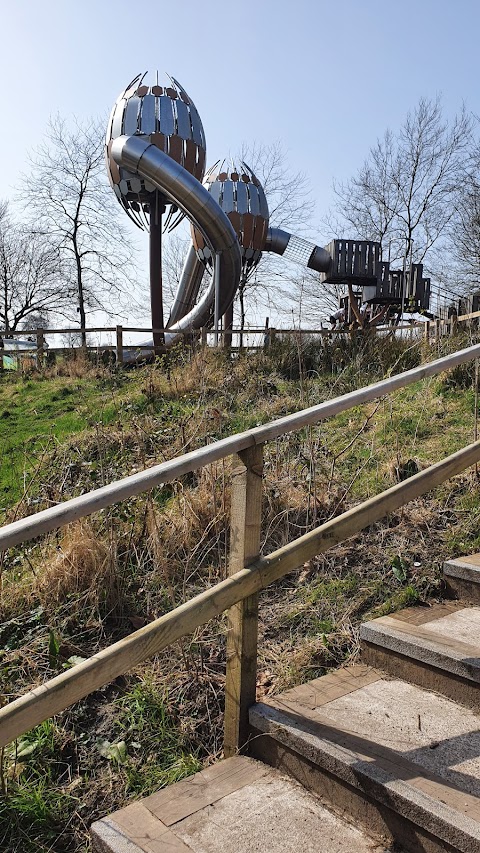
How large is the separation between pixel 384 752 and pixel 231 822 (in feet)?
1.80

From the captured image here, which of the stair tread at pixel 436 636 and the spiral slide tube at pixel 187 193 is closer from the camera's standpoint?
the stair tread at pixel 436 636

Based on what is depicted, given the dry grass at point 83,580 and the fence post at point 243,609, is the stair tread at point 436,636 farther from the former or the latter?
the dry grass at point 83,580

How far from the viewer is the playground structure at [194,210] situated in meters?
15.1

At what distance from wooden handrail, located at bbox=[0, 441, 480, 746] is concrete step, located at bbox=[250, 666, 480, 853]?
51cm

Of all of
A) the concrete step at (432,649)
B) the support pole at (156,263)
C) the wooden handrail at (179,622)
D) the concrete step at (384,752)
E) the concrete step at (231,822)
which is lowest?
the concrete step at (231,822)

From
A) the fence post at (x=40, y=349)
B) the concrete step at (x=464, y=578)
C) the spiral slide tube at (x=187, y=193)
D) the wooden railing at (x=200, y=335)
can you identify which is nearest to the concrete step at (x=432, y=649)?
the concrete step at (x=464, y=578)

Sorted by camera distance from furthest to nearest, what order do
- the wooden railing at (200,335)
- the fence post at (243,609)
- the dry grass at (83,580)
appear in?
the wooden railing at (200,335)
the dry grass at (83,580)
the fence post at (243,609)

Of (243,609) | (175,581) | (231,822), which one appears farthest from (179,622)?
(175,581)

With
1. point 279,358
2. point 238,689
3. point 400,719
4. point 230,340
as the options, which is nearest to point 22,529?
point 238,689

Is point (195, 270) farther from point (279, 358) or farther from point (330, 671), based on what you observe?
point (330, 671)

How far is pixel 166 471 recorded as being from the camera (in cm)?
218

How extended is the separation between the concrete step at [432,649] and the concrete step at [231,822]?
0.71 metres

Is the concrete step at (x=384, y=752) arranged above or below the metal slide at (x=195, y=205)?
below

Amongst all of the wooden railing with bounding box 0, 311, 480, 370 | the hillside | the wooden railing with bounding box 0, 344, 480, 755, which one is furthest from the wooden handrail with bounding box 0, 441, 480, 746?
the wooden railing with bounding box 0, 311, 480, 370
